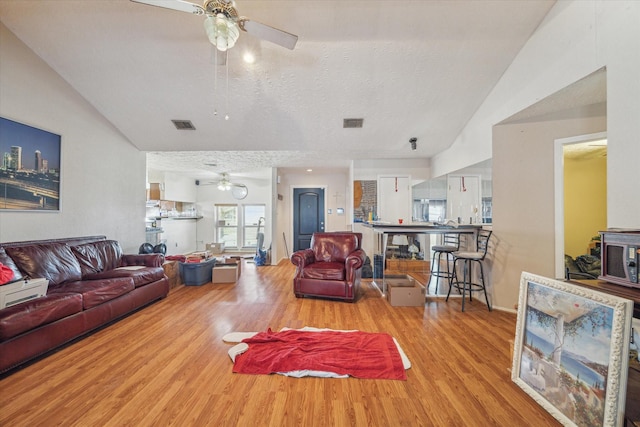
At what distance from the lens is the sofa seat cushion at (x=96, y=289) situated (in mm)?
2443

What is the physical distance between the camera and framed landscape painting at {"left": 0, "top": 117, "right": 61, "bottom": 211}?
2633 mm

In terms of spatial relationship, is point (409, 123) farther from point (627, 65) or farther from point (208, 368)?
point (208, 368)

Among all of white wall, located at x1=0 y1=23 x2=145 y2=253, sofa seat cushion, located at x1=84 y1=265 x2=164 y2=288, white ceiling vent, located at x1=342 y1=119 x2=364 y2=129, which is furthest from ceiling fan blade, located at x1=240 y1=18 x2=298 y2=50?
sofa seat cushion, located at x1=84 y1=265 x2=164 y2=288

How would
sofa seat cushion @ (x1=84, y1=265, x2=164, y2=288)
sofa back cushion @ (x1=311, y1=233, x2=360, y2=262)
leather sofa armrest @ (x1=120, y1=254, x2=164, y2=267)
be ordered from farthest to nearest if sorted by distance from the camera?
sofa back cushion @ (x1=311, y1=233, x2=360, y2=262) < leather sofa armrest @ (x1=120, y1=254, x2=164, y2=267) < sofa seat cushion @ (x1=84, y1=265, x2=164, y2=288)

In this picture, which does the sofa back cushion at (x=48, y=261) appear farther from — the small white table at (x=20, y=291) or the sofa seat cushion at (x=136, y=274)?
the small white table at (x=20, y=291)

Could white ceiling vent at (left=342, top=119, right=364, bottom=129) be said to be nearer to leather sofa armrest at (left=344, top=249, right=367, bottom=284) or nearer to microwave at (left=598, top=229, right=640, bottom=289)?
leather sofa armrest at (left=344, top=249, right=367, bottom=284)

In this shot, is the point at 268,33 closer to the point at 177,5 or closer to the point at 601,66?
the point at 177,5

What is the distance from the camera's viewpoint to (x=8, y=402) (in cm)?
158

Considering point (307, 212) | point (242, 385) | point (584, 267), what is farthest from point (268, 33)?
point (307, 212)

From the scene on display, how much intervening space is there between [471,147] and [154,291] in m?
4.92

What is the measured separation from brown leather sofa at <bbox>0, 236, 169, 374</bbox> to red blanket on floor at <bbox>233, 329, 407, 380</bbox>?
1591mm

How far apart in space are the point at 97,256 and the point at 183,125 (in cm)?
220

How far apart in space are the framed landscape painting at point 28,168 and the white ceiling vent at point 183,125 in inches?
53.6

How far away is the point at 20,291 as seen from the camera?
207cm
